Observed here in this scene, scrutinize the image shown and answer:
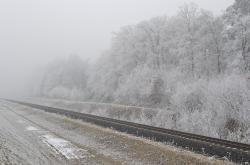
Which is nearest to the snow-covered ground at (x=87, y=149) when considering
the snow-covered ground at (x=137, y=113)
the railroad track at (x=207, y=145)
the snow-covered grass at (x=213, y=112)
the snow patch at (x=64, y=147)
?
the snow patch at (x=64, y=147)

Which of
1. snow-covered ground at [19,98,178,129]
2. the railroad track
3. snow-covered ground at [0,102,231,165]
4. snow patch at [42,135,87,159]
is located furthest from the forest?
snow patch at [42,135,87,159]

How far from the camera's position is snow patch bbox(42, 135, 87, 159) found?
1700cm

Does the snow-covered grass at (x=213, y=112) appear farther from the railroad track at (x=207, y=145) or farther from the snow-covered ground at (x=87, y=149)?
the snow-covered ground at (x=87, y=149)

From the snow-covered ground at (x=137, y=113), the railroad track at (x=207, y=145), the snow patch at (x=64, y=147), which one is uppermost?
the snow-covered ground at (x=137, y=113)

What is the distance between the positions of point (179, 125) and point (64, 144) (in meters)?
10.8

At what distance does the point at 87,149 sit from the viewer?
719 inches

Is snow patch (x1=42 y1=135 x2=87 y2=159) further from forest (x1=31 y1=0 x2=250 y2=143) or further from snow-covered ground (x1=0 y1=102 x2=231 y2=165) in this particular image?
forest (x1=31 y1=0 x2=250 y2=143)

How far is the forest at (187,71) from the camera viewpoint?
81.9ft

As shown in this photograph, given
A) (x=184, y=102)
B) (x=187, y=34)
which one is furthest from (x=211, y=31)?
(x=184, y=102)

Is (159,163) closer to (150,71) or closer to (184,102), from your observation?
(184,102)

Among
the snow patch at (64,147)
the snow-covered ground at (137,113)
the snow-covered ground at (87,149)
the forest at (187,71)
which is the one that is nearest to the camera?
the snow-covered ground at (87,149)

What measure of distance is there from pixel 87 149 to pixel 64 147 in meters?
1.65

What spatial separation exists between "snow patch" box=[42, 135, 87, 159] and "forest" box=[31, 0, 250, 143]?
913 centimetres

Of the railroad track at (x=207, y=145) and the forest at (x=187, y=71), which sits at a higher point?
the forest at (x=187, y=71)
